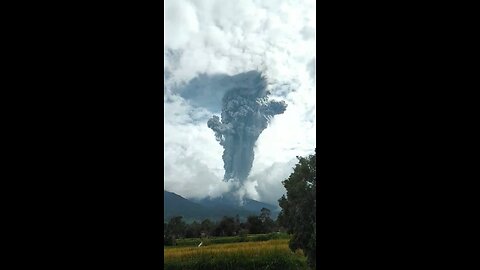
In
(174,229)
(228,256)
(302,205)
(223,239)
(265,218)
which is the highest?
(302,205)

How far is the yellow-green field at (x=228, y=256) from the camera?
7.94m

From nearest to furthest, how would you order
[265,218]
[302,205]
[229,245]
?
1. [302,205]
2. [265,218]
3. [229,245]

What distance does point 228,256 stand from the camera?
8258 millimetres

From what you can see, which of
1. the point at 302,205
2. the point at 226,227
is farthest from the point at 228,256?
the point at 302,205

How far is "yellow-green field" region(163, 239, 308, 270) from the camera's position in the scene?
7941 mm

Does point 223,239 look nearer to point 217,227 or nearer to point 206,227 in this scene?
point 217,227

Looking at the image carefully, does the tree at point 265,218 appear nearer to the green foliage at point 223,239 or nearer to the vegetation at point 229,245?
the vegetation at point 229,245

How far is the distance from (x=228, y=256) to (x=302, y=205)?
8.01ft

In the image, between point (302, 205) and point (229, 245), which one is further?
point (229, 245)

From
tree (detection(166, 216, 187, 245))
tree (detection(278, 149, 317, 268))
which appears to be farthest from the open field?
tree (detection(278, 149, 317, 268))
